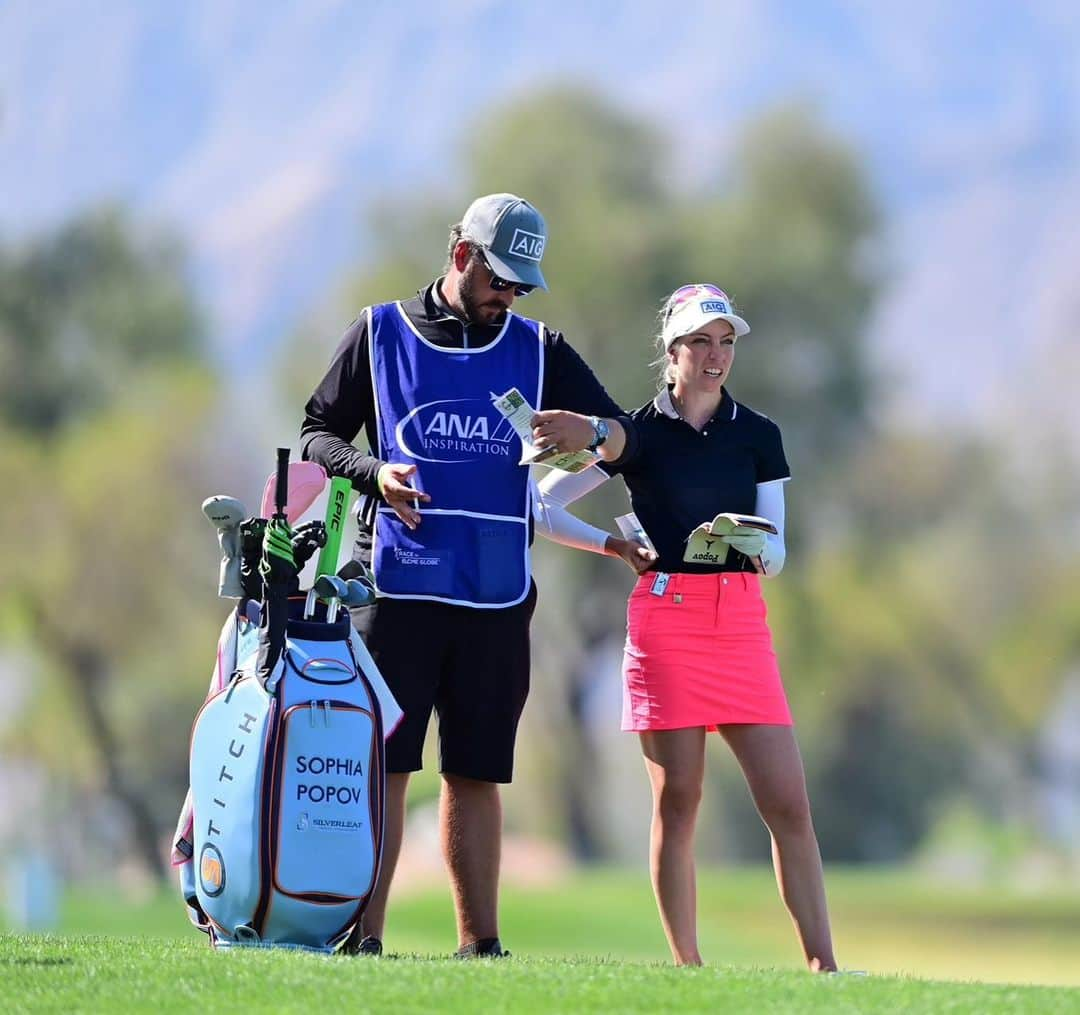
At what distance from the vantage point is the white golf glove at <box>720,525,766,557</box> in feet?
19.3

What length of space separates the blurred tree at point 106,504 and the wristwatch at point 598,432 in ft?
83.2

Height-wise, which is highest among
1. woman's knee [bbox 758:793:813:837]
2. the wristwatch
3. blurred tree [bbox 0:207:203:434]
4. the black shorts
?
blurred tree [bbox 0:207:203:434]

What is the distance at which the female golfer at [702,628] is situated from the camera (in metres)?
5.93

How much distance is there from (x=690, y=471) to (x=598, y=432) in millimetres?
408

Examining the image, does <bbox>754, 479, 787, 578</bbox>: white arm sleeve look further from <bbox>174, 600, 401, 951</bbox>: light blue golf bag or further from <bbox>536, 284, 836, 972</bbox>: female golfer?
<bbox>174, 600, 401, 951</bbox>: light blue golf bag

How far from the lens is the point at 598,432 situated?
19.1ft

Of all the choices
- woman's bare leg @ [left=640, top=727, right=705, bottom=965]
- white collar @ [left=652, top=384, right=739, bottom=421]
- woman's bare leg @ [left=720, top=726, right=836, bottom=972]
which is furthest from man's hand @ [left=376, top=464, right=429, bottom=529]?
woman's bare leg @ [left=720, top=726, right=836, bottom=972]

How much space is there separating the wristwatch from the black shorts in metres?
0.47

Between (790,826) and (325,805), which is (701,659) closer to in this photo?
(790,826)

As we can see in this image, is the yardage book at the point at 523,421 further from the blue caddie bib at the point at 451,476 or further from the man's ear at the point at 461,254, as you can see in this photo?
the man's ear at the point at 461,254

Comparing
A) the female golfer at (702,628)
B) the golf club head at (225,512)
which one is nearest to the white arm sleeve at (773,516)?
the female golfer at (702,628)

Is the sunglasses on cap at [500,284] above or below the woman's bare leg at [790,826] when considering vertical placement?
above

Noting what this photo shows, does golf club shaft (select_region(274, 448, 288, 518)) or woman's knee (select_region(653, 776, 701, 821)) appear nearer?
golf club shaft (select_region(274, 448, 288, 518))

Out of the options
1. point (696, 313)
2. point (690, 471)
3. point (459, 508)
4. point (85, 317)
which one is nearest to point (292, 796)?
point (459, 508)
